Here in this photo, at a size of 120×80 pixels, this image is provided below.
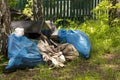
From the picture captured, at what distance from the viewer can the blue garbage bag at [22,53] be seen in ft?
21.5

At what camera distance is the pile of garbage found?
21.8ft

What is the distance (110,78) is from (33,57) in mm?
1541

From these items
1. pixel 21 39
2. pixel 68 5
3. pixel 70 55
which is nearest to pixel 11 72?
pixel 21 39

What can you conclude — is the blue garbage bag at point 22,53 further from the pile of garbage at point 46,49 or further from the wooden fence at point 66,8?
the wooden fence at point 66,8

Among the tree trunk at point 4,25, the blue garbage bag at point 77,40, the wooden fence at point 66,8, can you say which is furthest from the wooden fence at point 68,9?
the tree trunk at point 4,25

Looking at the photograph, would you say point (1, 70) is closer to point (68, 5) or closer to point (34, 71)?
point (34, 71)

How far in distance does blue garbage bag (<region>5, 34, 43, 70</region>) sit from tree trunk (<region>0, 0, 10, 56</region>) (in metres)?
0.31

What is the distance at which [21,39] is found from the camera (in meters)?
6.90

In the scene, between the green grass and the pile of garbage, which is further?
the pile of garbage

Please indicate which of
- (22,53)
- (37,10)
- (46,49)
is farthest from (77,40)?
(37,10)

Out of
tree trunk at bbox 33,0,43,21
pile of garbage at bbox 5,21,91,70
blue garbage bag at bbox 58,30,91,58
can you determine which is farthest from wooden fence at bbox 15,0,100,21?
pile of garbage at bbox 5,21,91,70

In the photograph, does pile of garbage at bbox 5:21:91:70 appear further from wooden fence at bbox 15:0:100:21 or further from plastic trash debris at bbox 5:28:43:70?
wooden fence at bbox 15:0:100:21

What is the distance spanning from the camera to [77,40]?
25.6 feet

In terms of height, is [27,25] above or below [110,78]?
above
